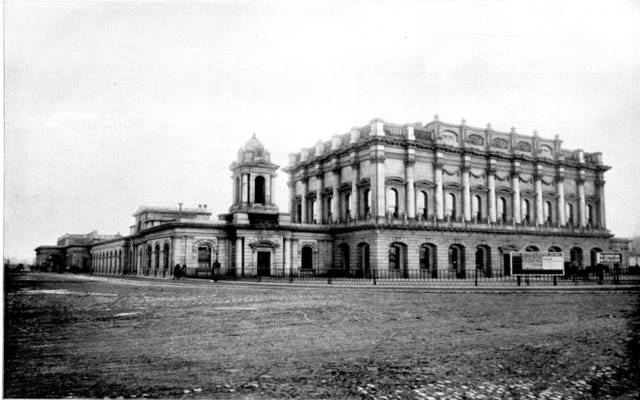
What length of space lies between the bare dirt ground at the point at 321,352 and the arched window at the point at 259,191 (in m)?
31.4

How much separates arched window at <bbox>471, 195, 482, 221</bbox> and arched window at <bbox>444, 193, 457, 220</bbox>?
2043 mm

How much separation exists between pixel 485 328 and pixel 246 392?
25.1 feet

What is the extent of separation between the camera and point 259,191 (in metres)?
49.0

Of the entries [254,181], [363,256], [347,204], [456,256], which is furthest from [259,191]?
[456,256]

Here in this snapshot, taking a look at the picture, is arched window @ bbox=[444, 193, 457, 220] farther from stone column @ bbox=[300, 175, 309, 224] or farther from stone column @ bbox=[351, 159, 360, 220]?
stone column @ bbox=[300, 175, 309, 224]

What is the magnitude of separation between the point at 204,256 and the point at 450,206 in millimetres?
23048

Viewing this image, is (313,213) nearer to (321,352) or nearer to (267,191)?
(267,191)

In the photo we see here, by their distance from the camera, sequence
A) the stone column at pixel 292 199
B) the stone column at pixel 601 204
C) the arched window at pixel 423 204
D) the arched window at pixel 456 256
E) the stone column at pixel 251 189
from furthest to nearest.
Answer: the stone column at pixel 292 199 < the stone column at pixel 601 204 < the arched window at pixel 423 204 < the stone column at pixel 251 189 < the arched window at pixel 456 256

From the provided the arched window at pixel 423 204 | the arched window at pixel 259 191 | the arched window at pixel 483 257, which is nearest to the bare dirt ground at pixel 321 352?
the arched window at pixel 423 204

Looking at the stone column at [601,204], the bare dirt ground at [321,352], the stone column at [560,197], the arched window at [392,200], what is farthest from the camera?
the stone column at [601,204]

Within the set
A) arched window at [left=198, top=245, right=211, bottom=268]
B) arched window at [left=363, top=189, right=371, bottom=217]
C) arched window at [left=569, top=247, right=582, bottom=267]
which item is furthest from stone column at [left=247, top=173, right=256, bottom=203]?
arched window at [left=569, top=247, right=582, bottom=267]

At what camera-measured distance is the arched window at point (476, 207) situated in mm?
50503

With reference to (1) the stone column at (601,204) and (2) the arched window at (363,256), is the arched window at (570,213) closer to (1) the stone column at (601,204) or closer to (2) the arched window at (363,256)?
(1) the stone column at (601,204)

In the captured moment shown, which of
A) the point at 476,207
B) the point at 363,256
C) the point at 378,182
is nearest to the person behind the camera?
the point at 378,182
